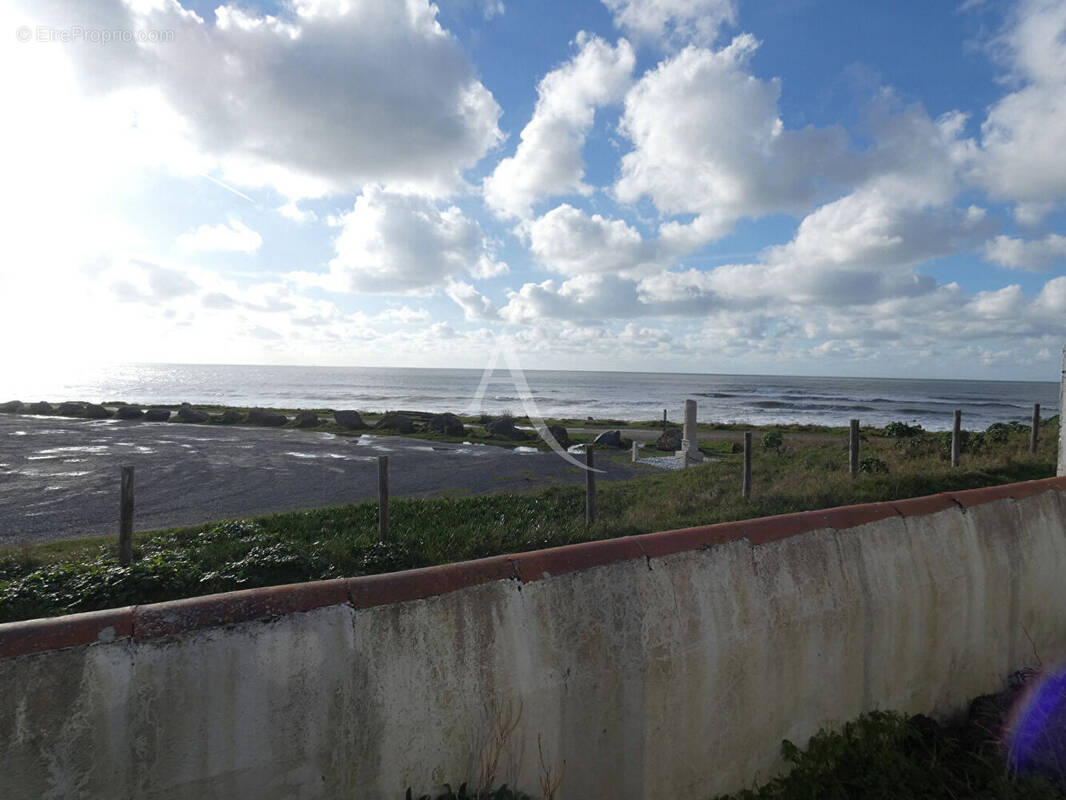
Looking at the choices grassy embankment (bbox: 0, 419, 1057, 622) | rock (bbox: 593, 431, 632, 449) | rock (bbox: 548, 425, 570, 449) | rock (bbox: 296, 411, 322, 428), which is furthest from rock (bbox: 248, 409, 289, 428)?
grassy embankment (bbox: 0, 419, 1057, 622)

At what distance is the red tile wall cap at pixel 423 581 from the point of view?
2277mm

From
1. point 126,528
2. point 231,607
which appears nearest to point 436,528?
point 126,528

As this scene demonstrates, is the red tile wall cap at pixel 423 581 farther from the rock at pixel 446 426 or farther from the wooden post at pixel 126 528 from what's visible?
the rock at pixel 446 426

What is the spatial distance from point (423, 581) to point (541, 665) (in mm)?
632

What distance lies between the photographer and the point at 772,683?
2.96 metres

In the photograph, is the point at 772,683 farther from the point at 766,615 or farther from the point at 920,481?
the point at 920,481

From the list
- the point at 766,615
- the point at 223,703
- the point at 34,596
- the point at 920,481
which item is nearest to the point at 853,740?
the point at 766,615

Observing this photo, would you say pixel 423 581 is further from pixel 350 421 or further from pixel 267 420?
pixel 267 420

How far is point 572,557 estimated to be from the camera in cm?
266

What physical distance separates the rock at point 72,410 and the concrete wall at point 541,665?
44.0 meters

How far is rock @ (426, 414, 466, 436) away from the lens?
94.0ft

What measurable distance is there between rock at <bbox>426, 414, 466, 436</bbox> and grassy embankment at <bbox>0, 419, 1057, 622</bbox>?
55.5 ft

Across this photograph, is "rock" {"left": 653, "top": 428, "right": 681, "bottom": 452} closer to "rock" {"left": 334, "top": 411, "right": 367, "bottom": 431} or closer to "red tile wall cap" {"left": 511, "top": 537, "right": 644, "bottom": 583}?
"rock" {"left": 334, "top": 411, "right": 367, "bottom": 431}

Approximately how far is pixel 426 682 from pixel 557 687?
57 cm
